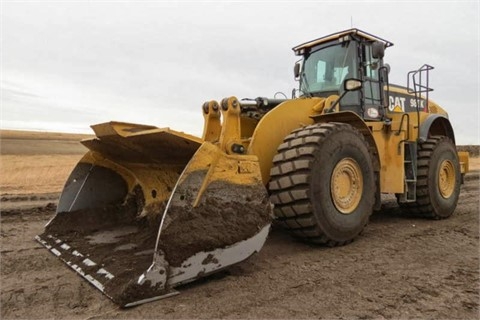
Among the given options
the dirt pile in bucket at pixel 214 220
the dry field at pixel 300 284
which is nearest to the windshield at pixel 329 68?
the dry field at pixel 300 284

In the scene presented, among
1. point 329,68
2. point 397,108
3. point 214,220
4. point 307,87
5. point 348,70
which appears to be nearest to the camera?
point 214,220

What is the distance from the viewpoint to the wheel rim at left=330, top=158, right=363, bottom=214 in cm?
443

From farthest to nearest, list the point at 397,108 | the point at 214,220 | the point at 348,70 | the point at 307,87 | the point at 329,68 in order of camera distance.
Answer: the point at 397,108, the point at 307,87, the point at 329,68, the point at 348,70, the point at 214,220

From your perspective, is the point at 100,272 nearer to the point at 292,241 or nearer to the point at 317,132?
the point at 292,241

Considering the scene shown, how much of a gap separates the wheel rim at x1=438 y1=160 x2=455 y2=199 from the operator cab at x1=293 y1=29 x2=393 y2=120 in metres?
1.63

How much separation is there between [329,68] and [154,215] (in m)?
3.39

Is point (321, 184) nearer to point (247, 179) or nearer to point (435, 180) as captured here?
point (247, 179)

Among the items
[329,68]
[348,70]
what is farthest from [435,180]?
[329,68]

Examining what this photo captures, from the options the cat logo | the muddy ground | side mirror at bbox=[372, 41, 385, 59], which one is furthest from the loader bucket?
the cat logo

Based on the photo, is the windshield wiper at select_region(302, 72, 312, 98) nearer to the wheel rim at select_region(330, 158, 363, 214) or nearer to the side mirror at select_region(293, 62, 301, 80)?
the side mirror at select_region(293, 62, 301, 80)

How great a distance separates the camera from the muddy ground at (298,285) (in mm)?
2811

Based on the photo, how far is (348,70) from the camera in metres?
5.88

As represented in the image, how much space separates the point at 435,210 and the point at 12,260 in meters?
5.98

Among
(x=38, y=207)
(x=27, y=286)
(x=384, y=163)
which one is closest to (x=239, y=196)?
(x=27, y=286)
